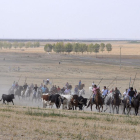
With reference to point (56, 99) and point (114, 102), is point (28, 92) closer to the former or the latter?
point (56, 99)

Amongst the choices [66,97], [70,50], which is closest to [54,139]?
[66,97]

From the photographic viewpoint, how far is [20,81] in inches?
1923

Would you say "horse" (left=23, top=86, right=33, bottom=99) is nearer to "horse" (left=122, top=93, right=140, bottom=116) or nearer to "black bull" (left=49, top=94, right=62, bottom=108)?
"black bull" (left=49, top=94, right=62, bottom=108)

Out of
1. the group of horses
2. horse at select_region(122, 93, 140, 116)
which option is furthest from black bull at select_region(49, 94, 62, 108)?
horse at select_region(122, 93, 140, 116)

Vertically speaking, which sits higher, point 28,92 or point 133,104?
point 28,92

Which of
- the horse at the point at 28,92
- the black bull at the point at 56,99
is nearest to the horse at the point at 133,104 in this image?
the black bull at the point at 56,99

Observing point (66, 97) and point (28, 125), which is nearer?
point (28, 125)

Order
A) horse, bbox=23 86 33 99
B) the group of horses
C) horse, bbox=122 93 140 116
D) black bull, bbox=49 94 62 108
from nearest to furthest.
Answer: horse, bbox=122 93 140 116
the group of horses
black bull, bbox=49 94 62 108
horse, bbox=23 86 33 99

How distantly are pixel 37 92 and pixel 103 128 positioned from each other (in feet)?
59.2

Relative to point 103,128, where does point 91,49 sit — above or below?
above

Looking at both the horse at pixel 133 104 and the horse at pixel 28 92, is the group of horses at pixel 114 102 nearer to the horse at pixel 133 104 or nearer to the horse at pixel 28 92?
the horse at pixel 133 104

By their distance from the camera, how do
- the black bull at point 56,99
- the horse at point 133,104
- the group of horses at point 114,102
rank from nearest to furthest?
the horse at point 133,104
the group of horses at point 114,102
the black bull at point 56,99

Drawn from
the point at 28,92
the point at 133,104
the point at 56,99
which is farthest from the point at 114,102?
the point at 28,92

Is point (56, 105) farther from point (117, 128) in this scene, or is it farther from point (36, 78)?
point (36, 78)
